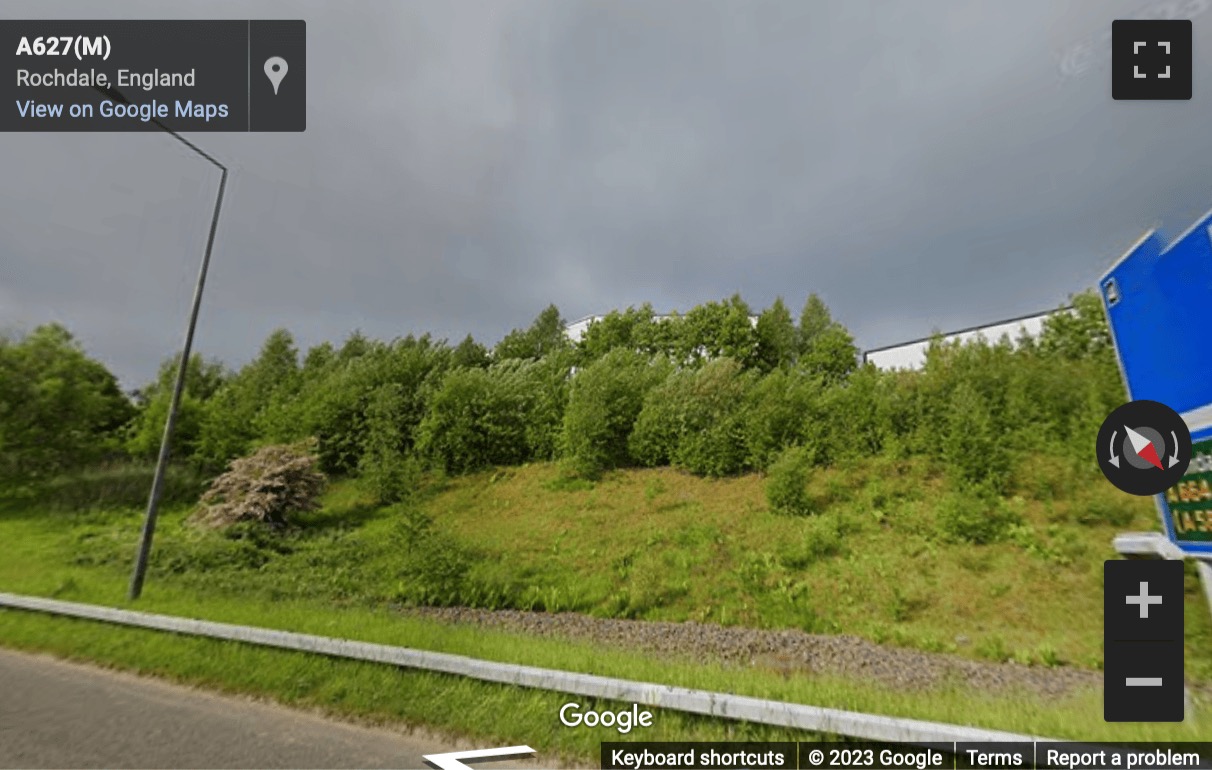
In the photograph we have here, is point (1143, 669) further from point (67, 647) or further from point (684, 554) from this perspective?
point (67, 647)

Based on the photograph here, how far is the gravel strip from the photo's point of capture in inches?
235

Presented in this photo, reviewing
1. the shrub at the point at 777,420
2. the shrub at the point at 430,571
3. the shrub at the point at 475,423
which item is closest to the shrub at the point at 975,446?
the shrub at the point at 777,420

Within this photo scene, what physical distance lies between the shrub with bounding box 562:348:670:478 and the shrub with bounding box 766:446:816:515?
6.32 metres

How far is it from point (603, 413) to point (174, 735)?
46.7 feet

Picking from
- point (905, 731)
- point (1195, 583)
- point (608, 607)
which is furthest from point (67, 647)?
point (1195, 583)

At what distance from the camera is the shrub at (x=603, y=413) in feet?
56.6

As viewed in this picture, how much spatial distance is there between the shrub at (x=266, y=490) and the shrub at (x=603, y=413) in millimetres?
8090

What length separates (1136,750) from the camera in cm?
276

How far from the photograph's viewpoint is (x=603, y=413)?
1764 cm

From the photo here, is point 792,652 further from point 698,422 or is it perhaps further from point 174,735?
point 698,422

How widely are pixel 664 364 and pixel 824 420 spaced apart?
755cm

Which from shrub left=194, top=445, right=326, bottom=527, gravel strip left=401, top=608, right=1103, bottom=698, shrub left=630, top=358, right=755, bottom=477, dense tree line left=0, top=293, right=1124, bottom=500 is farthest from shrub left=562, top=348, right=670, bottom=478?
gravel strip left=401, top=608, right=1103, bottom=698

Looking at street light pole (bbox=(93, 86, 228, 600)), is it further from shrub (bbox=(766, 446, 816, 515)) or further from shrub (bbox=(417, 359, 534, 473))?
shrub (bbox=(766, 446, 816, 515))

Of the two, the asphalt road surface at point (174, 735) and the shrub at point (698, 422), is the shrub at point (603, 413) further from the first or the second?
the asphalt road surface at point (174, 735)
